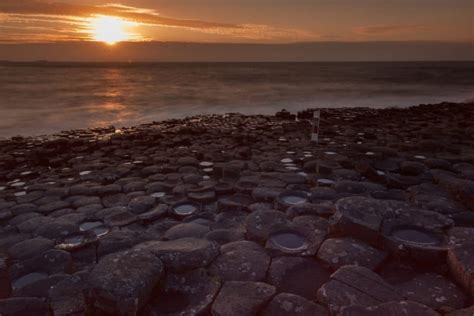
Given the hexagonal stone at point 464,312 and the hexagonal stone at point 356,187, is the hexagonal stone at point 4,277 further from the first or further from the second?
the hexagonal stone at point 356,187

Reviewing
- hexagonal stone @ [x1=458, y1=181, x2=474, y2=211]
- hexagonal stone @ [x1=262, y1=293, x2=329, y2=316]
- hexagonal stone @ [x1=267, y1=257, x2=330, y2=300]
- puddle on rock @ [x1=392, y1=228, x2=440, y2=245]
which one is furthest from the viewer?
hexagonal stone @ [x1=458, y1=181, x2=474, y2=211]

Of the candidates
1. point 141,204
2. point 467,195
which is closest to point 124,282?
point 141,204

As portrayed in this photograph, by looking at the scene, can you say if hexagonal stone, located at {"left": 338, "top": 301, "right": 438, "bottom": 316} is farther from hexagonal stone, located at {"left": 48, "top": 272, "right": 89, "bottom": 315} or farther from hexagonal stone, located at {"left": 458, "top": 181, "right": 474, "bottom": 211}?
hexagonal stone, located at {"left": 458, "top": 181, "right": 474, "bottom": 211}

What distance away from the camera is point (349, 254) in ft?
11.9

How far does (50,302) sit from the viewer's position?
3250mm

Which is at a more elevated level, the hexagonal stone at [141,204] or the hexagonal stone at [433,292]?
the hexagonal stone at [433,292]

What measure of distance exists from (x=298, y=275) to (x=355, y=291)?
0.64 meters

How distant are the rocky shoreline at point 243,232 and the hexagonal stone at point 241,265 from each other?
0.04ft

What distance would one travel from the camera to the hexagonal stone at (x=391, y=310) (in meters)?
2.66

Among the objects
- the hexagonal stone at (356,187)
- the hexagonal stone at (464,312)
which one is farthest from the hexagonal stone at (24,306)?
the hexagonal stone at (356,187)

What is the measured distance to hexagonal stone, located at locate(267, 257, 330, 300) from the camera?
3.35m

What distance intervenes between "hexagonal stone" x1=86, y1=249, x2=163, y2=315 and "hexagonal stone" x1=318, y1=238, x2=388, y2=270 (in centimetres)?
171

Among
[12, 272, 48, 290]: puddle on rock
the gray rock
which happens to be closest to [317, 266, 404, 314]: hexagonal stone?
the gray rock

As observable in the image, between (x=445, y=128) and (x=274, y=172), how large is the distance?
716cm
